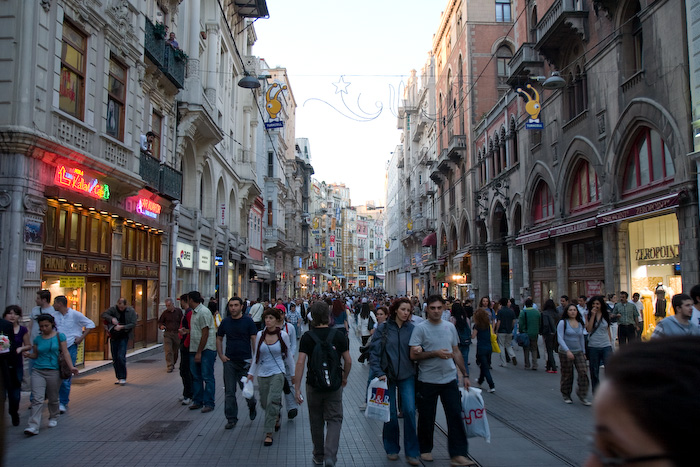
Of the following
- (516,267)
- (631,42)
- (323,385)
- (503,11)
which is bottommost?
(323,385)

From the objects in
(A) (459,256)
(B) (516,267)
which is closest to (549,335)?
(B) (516,267)

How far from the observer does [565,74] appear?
2314 centimetres

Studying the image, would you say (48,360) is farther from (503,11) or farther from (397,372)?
(503,11)

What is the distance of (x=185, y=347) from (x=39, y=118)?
6.21m

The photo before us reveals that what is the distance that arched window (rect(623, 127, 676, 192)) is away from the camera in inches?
634

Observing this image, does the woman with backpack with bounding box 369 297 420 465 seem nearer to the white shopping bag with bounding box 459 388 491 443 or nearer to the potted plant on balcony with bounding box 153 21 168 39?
the white shopping bag with bounding box 459 388 491 443

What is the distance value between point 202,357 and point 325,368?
3849mm

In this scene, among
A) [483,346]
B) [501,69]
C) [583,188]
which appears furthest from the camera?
[501,69]

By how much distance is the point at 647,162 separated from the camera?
17.2m

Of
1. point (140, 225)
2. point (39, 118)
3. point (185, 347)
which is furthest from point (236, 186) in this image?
point (185, 347)

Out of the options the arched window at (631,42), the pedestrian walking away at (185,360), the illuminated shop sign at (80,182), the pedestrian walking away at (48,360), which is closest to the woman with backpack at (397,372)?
the pedestrian walking away at (185,360)

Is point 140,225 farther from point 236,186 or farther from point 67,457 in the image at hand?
point 236,186

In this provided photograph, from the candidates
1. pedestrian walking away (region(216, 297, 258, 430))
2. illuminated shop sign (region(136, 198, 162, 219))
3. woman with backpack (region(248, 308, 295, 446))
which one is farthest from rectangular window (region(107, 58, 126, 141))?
woman with backpack (region(248, 308, 295, 446))

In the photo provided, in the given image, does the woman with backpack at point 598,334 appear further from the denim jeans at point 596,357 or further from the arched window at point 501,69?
the arched window at point 501,69
